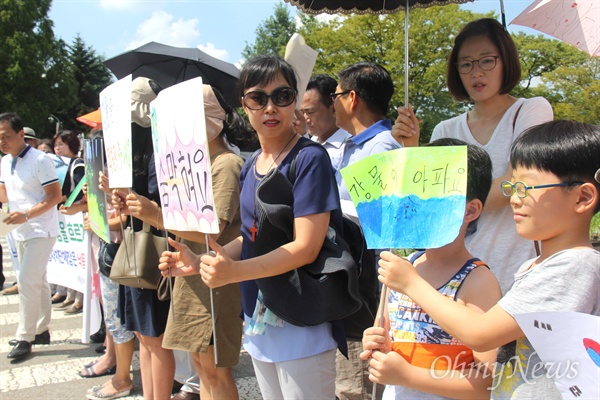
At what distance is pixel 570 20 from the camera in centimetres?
214

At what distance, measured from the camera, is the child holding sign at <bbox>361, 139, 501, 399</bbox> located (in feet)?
4.55

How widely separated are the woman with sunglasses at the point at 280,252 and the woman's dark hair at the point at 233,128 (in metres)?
0.64

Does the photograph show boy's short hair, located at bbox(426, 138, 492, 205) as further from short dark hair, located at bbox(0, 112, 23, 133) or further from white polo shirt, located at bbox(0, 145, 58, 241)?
short dark hair, located at bbox(0, 112, 23, 133)

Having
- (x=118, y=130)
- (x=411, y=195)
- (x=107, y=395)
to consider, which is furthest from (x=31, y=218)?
(x=411, y=195)

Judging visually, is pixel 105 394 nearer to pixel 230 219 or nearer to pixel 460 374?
pixel 230 219

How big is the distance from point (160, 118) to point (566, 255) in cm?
155

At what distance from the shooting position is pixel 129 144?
249 centimetres

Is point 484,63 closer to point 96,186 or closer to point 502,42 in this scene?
point 502,42

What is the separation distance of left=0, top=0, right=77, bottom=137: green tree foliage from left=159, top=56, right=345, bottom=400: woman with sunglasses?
31554mm

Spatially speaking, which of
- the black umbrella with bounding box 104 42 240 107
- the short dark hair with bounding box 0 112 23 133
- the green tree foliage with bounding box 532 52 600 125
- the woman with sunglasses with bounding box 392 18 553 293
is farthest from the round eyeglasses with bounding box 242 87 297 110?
the green tree foliage with bounding box 532 52 600 125

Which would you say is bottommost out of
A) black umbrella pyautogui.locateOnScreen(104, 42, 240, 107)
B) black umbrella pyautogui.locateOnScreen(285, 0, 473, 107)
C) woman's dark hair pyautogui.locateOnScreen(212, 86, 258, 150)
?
woman's dark hair pyautogui.locateOnScreen(212, 86, 258, 150)

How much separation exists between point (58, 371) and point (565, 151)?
4.30m

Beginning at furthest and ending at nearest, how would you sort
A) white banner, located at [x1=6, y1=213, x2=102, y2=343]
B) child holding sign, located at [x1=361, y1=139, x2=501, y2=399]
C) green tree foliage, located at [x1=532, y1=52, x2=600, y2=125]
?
1. green tree foliage, located at [x1=532, y1=52, x2=600, y2=125]
2. white banner, located at [x1=6, y1=213, x2=102, y2=343]
3. child holding sign, located at [x1=361, y1=139, x2=501, y2=399]

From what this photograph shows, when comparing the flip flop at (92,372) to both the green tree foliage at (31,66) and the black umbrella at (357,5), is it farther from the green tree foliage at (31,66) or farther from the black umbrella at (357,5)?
the green tree foliage at (31,66)
